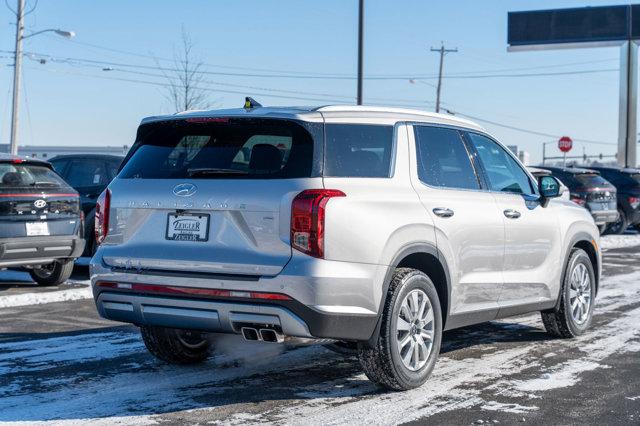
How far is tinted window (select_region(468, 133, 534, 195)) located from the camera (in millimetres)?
7254

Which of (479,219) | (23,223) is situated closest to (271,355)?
(479,219)

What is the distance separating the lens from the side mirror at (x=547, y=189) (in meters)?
7.75

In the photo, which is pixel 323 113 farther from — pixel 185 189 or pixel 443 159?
pixel 443 159

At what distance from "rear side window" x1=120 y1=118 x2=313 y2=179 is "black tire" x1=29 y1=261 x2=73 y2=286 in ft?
19.9

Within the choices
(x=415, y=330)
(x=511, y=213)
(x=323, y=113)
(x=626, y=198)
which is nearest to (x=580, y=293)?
(x=511, y=213)

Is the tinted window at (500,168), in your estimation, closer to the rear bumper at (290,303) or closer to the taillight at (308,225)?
the rear bumper at (290,303)

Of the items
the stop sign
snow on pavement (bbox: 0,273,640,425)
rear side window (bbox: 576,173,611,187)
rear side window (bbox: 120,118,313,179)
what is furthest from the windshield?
the stop sign

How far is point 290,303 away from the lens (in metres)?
5.47

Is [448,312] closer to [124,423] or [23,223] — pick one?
[124,423]

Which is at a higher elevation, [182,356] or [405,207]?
[405,207]

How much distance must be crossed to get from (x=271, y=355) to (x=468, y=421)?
2.28m

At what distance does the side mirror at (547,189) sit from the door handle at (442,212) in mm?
1524

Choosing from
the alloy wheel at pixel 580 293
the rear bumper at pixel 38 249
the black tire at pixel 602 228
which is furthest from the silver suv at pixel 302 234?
the black tire at pixel 602 228

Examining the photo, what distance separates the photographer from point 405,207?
609cm
